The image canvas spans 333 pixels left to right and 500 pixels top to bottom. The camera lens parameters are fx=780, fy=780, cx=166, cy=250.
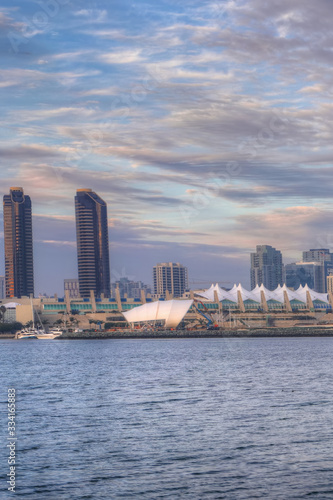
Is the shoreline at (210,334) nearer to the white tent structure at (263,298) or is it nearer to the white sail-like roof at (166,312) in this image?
the white sail-like roof at (166,312)

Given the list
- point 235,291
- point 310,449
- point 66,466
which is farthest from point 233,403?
point 235,291

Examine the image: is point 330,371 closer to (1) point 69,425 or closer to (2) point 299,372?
(2) point 299,372

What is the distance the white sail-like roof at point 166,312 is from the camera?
451ft

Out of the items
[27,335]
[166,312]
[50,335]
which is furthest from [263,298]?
[27,335]

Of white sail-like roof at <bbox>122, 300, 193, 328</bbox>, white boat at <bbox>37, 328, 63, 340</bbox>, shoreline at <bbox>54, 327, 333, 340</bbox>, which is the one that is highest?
white sail-like roof at <bbox>122, 300, 193, 328</bbox>

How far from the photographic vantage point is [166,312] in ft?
452

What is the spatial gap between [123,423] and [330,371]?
24.8 meters

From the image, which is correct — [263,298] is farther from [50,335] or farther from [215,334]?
[50,335]

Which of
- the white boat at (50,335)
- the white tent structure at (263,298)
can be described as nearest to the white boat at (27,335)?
the white boat at (50,335)

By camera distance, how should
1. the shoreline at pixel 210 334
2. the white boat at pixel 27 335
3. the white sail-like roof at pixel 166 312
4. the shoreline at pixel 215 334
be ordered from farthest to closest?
the white boat at pixel 27 335 → the white sail-like roof at pixel 166 312 → the shoreline at pixel 210 334 → the shoreline at pixel 215 334

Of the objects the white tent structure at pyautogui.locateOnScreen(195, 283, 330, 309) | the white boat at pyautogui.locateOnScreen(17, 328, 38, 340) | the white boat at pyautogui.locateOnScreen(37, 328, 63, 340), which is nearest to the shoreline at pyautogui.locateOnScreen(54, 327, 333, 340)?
the white boat at pyautogui.locateOnScreen(37, 328, 63, 340)

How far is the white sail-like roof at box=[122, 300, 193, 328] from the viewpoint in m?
138

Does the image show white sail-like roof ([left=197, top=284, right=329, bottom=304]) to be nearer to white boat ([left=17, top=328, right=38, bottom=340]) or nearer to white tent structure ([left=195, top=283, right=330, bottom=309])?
white tent structure ([left=195, top=283, right=330, bottom=309])

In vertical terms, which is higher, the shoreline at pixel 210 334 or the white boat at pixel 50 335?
the white boat at pixel 50 335
